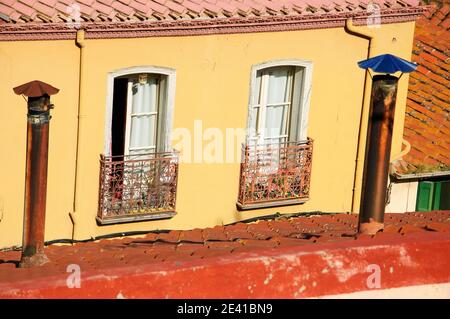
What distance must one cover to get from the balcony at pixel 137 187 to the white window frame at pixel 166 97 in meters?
0.25

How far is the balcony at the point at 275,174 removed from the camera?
1781 centimetres

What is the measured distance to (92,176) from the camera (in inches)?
652

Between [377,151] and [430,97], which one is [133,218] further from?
[430,97]

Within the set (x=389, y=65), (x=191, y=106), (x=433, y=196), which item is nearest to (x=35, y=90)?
(x=389, y=65)

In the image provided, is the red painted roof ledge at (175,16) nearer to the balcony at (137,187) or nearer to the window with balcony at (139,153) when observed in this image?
the window with balcony at (139,153)

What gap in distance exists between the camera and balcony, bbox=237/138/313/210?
1781 centimetres

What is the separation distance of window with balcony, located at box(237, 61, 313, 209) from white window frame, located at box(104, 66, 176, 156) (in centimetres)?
135

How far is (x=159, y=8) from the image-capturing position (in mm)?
16172

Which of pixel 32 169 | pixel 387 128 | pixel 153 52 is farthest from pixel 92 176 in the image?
pixel 387 128

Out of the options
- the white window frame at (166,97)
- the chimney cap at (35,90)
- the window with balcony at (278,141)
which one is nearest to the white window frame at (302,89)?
the window with balcony at (278,141)

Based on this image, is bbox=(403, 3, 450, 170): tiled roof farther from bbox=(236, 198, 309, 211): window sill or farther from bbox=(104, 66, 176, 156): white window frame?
bbox=(104, 66, 176, 156): white window frame

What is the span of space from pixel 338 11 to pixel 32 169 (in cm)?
748

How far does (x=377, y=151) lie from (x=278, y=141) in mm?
6680
